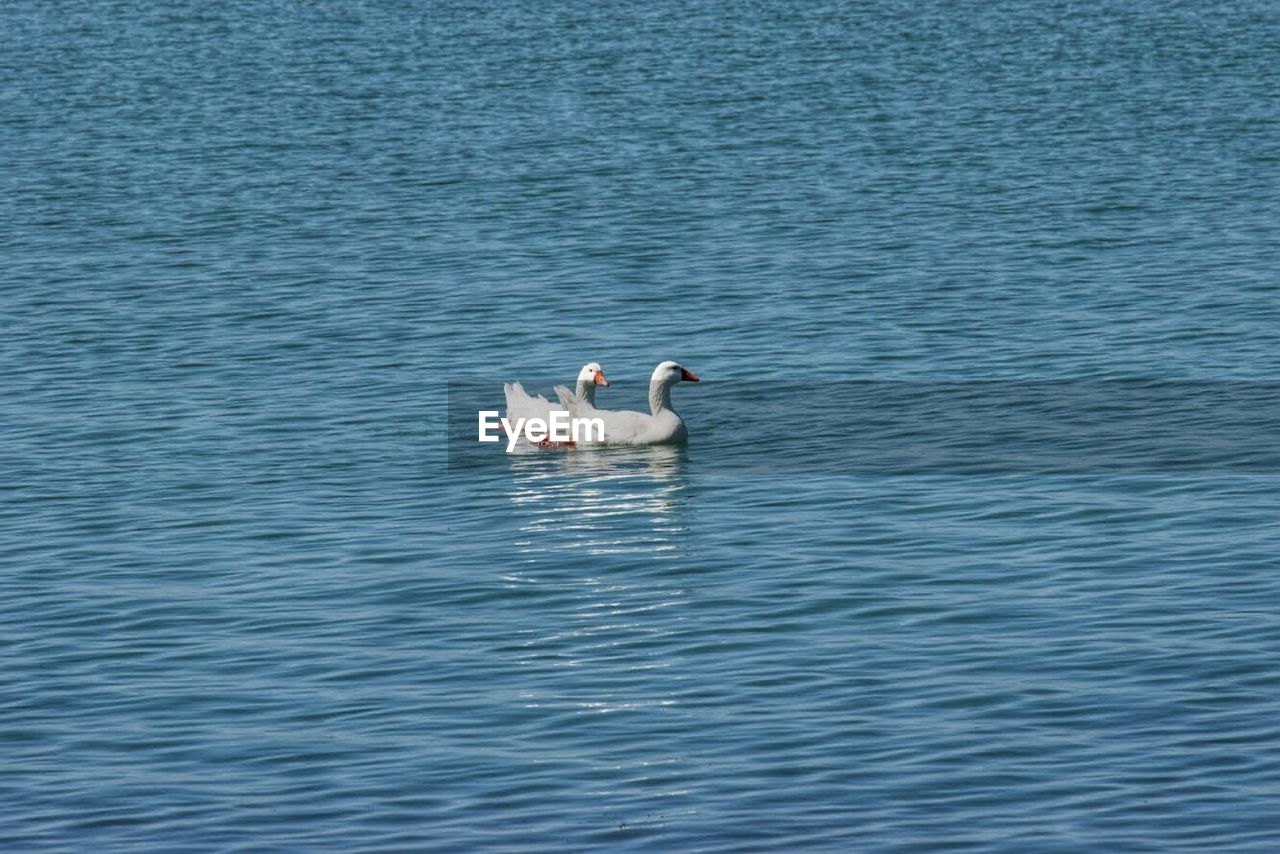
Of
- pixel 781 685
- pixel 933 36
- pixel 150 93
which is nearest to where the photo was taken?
pixel 781 685

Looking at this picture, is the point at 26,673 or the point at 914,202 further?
the point at 914,202

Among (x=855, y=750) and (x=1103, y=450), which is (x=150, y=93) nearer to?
(x=1103, y=450)

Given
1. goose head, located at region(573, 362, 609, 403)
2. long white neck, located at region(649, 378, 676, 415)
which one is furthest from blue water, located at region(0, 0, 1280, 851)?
goose head, located at region(573, 362, 609, 403)

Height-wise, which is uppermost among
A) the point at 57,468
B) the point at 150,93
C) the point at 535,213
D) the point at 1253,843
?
the point at 150,93

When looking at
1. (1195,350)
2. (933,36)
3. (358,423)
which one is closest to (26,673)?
(358,423)

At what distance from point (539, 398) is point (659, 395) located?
1607mm

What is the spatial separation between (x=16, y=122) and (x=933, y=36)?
3110cm

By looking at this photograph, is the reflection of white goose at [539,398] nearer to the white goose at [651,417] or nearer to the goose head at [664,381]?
the white goose at [651,417]

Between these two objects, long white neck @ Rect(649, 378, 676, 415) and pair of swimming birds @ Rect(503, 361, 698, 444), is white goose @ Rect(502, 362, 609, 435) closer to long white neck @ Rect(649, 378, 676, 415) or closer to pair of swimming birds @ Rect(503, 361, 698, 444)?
pair of swimming birds @ Rect(503, 361, 698, 444)

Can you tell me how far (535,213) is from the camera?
4891 cm

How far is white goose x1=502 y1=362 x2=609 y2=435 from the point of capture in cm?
3026

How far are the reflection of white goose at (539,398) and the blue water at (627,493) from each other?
2.78 ft

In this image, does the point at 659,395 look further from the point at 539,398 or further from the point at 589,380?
the point at 539,398

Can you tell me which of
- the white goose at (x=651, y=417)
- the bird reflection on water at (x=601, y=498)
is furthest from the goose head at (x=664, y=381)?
the bird reflection on water at (x=601, y=498)
